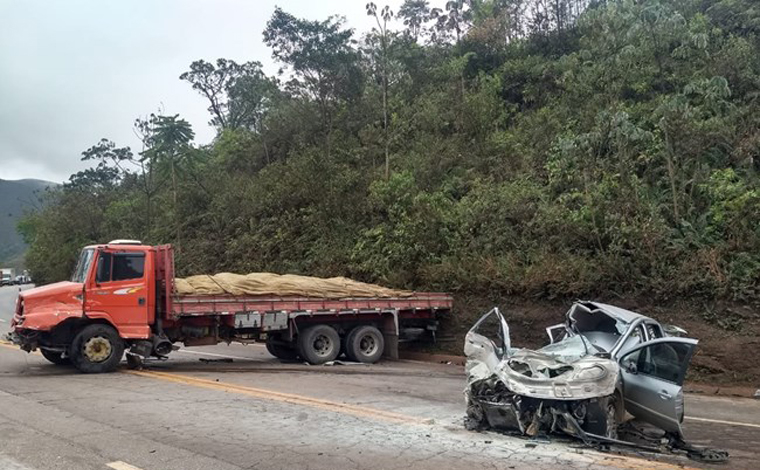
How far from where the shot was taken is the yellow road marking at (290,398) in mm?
7610

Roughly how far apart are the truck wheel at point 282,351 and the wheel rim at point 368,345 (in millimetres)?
1581

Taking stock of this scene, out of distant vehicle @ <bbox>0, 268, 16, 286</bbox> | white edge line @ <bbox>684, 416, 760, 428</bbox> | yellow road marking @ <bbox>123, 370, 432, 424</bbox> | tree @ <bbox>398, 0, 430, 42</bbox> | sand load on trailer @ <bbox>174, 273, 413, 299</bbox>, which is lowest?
white edge line @ <bbox>684, 416, 760, 428</bbox>

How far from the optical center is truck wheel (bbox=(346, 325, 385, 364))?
14.1 m

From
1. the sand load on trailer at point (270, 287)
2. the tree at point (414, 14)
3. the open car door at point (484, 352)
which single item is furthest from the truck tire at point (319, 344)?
the tree at point (414, 14)

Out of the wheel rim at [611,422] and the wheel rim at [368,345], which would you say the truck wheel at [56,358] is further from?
the wheel rim at [611,422]

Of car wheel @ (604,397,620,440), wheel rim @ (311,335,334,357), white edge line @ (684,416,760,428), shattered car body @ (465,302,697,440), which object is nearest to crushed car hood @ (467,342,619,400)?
shattered car body @ (465,302,697,440)

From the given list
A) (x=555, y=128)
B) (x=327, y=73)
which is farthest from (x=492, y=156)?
(x=327, y=73)

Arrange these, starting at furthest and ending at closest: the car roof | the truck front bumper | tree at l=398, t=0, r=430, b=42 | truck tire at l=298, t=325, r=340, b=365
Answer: tree at l=398, t=0, r=430, b=42
truck tire at l=298, t=325, r=340, b=365
the truck front bumper
the car roof

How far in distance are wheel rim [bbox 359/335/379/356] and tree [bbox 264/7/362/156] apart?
17.0m

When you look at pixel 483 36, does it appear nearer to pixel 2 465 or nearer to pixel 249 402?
pixel 249 402

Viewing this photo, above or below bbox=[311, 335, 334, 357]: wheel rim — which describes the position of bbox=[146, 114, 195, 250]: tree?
above

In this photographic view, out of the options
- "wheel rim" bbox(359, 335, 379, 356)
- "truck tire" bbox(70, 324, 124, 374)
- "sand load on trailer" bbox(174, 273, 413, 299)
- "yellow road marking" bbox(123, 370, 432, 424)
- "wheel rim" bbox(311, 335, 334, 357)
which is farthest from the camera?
"wheel rim" bbox(359, 335, 379, 356)

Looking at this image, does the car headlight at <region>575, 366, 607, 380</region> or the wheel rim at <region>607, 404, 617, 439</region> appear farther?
the wheel rim at <region>607, 404, 617, 439</region>

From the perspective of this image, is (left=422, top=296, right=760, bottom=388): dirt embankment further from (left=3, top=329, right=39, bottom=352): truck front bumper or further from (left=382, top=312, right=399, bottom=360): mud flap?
(left=3, top=329, right=39, bottom=352): truck front bumper
